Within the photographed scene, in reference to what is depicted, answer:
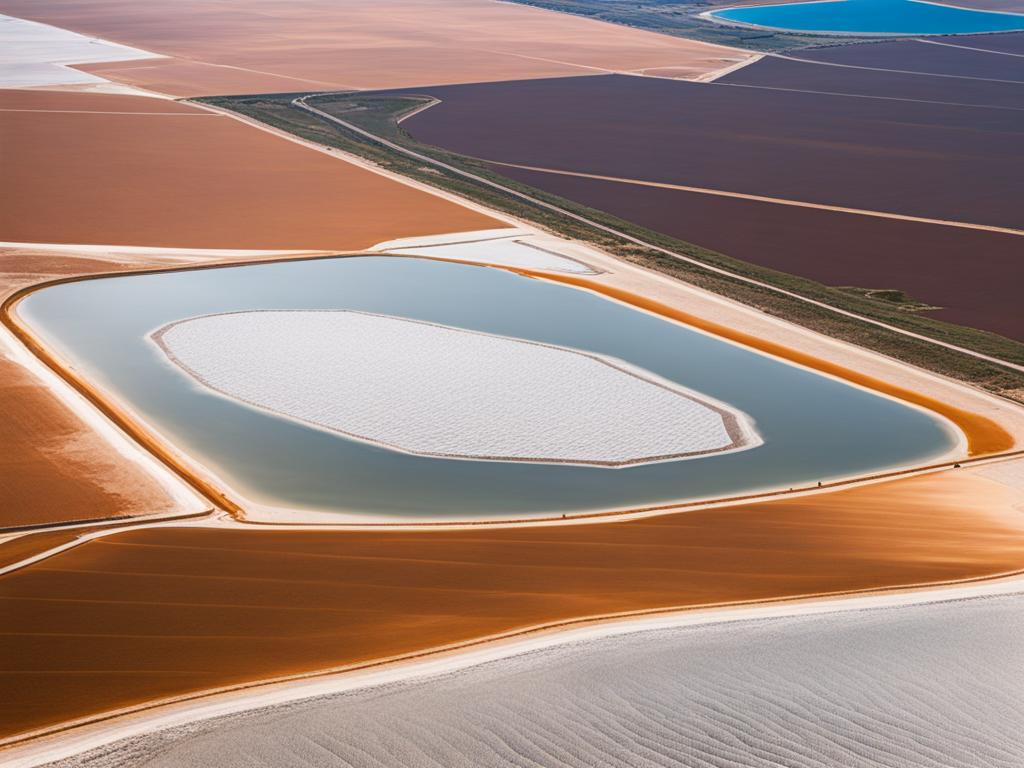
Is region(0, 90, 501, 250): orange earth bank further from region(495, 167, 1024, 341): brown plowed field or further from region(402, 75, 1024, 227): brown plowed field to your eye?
region(402, 75, 1024, 227): brown plowed field

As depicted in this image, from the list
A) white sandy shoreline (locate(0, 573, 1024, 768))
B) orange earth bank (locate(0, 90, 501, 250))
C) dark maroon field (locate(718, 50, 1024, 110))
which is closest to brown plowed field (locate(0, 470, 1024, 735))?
white sandy shoreline (locate(0, 573, 1024, 768))

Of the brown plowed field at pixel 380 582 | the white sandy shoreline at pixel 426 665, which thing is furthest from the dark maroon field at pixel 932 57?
the white sandy shoreline at pixel 426 665

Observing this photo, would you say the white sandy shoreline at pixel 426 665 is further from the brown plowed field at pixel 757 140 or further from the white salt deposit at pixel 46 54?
the white salt deposit at pixel 46 54

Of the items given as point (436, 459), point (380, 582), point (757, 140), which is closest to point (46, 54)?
point (757, 140)

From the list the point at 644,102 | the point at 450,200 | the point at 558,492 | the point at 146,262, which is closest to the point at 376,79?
the point at 644,102

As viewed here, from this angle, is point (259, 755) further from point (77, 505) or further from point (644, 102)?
point (644, 102)

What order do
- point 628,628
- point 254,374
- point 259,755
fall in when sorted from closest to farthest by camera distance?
point 259,755 < point 628,628 < point 254,374

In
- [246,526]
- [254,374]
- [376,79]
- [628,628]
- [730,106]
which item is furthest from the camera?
[376,79]
